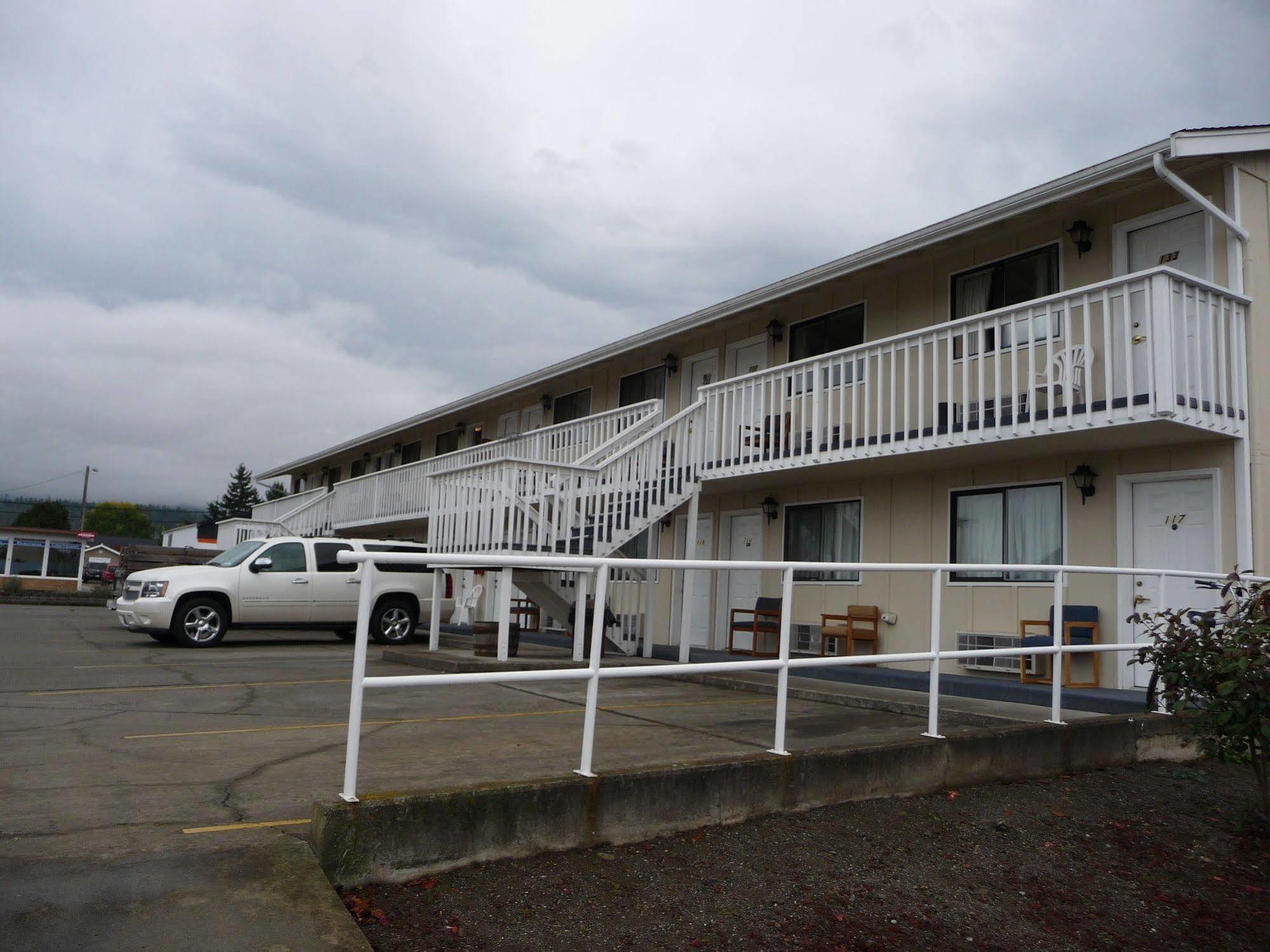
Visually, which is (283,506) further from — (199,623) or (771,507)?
(771,507)

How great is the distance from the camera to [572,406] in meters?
20.1

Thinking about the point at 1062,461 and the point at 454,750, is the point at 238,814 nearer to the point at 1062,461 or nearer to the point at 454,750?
the point at 454,750

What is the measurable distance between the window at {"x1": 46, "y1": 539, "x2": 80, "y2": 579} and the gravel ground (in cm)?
4124

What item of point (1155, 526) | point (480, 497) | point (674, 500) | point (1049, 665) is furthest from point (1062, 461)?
point (480, 497)

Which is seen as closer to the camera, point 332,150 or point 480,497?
point 480,497

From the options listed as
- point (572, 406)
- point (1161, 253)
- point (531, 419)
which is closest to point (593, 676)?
point (1161, 253)

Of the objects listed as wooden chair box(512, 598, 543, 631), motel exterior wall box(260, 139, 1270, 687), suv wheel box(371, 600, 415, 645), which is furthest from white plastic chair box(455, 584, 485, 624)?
motel exterior wall box(260, 139, 1270, 687)

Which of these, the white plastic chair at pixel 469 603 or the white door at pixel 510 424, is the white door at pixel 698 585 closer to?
the white plastic chair at pixel 469 603

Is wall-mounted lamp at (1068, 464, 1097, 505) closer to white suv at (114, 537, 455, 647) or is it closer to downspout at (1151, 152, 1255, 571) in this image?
downspout at (1151, 152, 1255, 571)

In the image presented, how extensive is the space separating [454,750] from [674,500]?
773 cm

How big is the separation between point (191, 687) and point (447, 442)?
55.5 feet

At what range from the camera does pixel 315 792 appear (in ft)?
16.3

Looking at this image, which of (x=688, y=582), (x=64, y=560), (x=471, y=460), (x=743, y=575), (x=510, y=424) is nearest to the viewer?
(x=688, y=582)

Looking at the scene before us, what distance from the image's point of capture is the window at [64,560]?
38.6 meters
